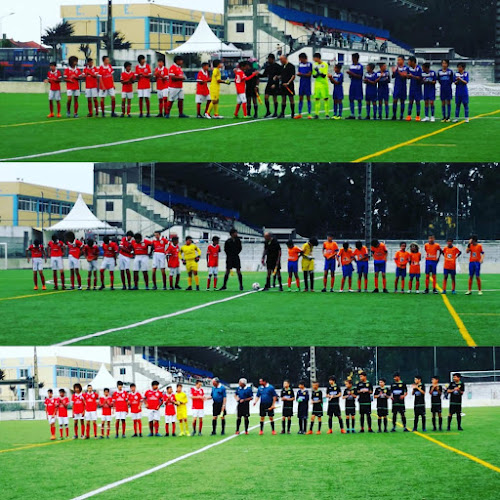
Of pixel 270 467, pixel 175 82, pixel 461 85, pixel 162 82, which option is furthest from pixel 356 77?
pixel 270 467

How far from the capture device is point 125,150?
18.4 m

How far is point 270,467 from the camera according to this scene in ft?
35.2

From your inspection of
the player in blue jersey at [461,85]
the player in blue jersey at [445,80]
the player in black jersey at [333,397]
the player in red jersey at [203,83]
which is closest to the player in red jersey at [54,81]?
the player in red jersey at [203,83]

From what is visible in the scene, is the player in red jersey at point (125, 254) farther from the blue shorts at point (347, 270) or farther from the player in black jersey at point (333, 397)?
the player in black jersey at point (333, 397)

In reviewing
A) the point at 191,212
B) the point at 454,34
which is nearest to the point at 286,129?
the point at 191,212

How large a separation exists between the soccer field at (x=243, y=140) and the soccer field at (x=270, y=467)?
17.1ft

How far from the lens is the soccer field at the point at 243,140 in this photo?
18156 millimetres

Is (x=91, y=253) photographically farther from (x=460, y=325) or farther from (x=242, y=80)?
(x=460, y=325)

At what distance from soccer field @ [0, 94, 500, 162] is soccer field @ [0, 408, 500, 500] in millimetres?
5205

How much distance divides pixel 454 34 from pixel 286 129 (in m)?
35.8

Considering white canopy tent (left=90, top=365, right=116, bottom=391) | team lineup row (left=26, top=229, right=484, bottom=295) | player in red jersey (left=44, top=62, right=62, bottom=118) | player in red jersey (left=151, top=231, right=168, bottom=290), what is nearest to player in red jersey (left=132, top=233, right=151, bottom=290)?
team lineup row (left=26, top=229, right=484, bottom=295)

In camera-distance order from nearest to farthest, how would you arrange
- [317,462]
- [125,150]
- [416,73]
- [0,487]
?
[0,487] → [317,462] → [125,150] → [416,73]

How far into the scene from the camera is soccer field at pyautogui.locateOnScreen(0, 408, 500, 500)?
890cm

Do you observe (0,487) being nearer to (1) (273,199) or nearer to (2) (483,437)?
(2) (483,437)
